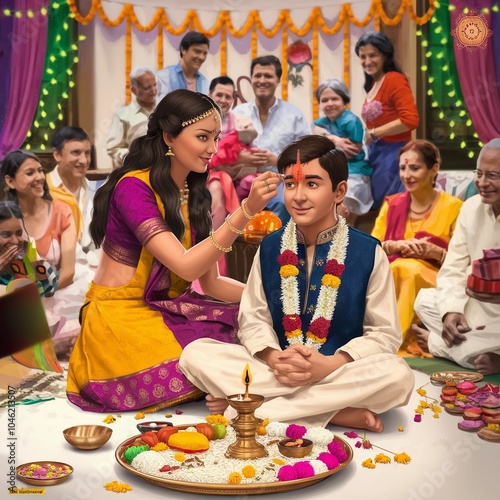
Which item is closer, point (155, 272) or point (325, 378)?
point (325, 378)

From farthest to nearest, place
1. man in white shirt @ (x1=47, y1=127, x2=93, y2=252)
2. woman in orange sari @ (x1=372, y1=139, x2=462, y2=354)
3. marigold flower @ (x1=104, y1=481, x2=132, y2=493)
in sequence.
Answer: man in white shirt @ (x1=47, y1=127, x2=93, y2=252), woman in orange sari @ (x1=372, y1=139, x2=462, y2=354), marigold flower @ (x1=104, y1=481, x2=132, y2=493)

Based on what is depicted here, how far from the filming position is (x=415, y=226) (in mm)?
6711

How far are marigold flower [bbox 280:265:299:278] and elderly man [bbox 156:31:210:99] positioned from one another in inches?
143

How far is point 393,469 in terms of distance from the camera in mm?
3918

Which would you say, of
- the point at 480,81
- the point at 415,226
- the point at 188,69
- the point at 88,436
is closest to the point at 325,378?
the point at 88,436

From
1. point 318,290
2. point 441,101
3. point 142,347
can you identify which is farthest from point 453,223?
point 142,347

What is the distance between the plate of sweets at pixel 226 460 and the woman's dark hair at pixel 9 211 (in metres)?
2.75

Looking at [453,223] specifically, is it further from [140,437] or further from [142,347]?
[140,437]

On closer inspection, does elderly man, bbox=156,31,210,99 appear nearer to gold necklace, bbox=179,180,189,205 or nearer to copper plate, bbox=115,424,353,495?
gold necklace, bbox=179,180,189,205

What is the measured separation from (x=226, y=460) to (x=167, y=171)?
5.57 ft

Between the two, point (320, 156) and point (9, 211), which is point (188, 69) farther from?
point (320, 156)

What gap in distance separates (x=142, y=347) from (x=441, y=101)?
3.78m

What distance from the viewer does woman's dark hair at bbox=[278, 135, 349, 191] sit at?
4.42 metres

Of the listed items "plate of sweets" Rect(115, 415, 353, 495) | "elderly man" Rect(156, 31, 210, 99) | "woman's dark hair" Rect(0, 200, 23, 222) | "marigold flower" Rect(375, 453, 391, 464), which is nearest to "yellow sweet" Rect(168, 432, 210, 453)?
"plate of sweets" Rect(115, 415, 353, 495)
